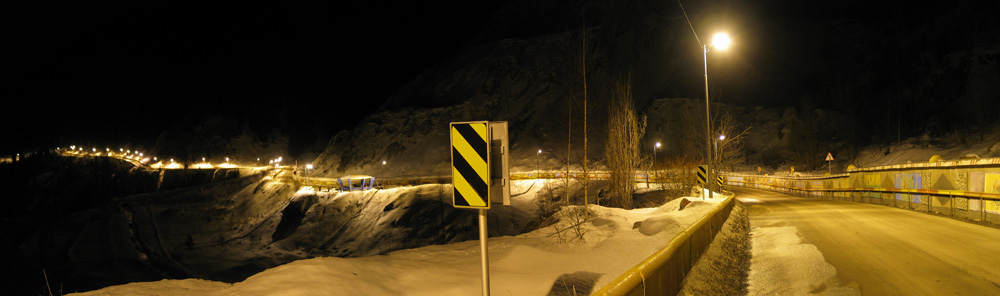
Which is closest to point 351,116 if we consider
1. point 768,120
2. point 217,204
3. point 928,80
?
point 217,204

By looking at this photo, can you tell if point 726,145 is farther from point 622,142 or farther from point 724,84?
point 724,84

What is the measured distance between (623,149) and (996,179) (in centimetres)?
1137

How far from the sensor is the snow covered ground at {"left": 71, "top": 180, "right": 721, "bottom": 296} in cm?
662

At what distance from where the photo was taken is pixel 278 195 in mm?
64250

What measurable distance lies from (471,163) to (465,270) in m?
4.76

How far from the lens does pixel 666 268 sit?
5031 millimetres

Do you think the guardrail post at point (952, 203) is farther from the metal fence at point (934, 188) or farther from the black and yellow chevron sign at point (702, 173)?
the black and yellow chevron sign at point (702, 173)

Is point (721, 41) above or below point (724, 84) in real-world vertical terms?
below

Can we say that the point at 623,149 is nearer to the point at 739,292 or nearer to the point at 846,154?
the point at 739,292

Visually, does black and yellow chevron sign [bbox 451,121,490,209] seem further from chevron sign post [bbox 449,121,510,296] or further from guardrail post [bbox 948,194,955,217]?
guardrail post [bbox 948,194,955,217]

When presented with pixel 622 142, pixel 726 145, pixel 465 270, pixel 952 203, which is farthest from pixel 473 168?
pixel 726 145

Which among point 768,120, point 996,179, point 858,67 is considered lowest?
point 996,179

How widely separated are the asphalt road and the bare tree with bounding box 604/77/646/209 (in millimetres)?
8247

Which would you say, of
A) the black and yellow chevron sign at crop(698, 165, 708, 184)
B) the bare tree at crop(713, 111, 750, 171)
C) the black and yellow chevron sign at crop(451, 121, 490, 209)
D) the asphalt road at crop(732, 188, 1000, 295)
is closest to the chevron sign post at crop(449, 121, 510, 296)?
the black and yellow chevron sign at crop(451, 121, 490, 209)
